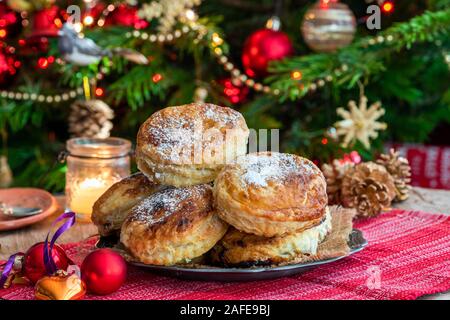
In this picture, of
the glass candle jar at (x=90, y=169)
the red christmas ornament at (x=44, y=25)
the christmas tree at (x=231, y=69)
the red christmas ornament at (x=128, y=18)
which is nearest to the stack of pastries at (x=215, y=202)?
the glass candle jar at (x=90, y=169)

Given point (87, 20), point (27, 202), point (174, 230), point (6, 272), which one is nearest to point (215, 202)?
point (174, 230)

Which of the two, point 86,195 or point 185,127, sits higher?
point 185,127

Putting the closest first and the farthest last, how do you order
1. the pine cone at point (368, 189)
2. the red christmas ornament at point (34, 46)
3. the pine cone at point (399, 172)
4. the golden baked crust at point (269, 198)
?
1. the golden baked crust at point (269, 198)
2. the pine cone at point (368, 189)
3. the pine cone at point (399, 172)
4. the red christmas ornament at point (34, 46)

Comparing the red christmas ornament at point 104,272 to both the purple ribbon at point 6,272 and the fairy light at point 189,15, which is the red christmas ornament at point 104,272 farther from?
the fairy light at point 189,15

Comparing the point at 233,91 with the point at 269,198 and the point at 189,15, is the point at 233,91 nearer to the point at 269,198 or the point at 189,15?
the point at 189,15

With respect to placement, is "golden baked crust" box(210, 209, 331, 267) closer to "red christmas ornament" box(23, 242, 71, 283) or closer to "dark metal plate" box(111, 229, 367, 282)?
"dark metal plate" box(111, 229, 367, 282)

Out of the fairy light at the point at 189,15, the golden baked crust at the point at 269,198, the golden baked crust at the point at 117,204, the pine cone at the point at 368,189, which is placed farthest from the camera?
the fairy light at the point at 189,15

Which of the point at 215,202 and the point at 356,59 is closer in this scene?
the point at 215,202
